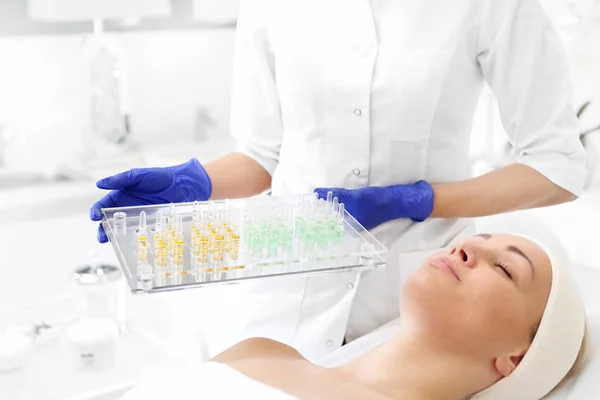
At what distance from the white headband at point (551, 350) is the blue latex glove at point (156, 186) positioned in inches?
29.2

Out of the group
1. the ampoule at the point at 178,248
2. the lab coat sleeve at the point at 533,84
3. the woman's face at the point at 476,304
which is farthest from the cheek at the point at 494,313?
the ampoule at the point at 178,248

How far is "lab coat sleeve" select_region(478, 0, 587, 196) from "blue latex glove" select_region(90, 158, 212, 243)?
64 centimetres

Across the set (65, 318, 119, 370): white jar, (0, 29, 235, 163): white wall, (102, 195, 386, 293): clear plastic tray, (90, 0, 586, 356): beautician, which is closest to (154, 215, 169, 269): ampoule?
(102, 195, 386, 293): clear plastic tray

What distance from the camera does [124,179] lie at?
150cm

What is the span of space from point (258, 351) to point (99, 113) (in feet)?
5.04

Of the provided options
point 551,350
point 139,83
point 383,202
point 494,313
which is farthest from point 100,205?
point 139,83

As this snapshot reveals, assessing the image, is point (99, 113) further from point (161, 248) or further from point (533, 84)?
point (533, 84)

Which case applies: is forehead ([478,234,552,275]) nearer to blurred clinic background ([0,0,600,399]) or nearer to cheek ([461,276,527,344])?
cheek ([461,276,527,344])

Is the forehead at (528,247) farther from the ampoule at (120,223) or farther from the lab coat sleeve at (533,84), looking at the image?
the ampoule at (120,223)

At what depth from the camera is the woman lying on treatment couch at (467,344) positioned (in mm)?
1465

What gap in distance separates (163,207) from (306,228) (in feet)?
1.01

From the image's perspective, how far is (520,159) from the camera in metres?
1.55

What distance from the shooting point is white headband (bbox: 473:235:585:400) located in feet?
4.80

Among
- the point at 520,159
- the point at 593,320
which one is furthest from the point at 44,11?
the point at 593,320
